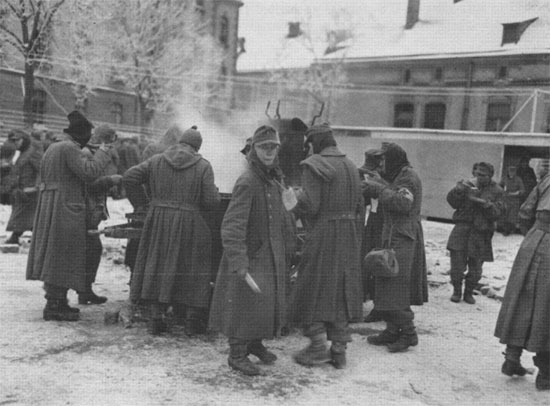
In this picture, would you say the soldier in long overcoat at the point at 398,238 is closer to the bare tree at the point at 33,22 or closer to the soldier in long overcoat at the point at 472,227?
the soldier in long overcoat at the point at 472,227

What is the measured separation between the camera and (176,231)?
18.5 ft

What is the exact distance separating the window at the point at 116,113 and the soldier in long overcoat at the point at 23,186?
950 inches

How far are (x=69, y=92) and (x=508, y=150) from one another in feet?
74.5

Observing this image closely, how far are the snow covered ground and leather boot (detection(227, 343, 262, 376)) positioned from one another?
65 mm

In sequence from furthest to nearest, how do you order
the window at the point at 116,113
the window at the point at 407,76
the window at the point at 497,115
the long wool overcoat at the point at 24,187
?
the window at the point at 116,113 < the window at the point at 407,76 < the window at the point at 497,115 < the long wool overcoat at the point at 24,187

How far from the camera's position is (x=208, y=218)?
598 centimetres

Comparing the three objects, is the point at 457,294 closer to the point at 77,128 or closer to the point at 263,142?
the point at 263,142

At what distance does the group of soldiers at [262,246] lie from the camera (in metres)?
4.85

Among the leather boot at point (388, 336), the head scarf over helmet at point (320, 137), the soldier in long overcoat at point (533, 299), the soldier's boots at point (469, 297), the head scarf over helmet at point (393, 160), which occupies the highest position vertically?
the head scarf over helmet at point (320, 137)

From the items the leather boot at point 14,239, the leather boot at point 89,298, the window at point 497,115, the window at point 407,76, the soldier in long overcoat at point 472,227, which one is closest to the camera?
the leather boot at point 89,298

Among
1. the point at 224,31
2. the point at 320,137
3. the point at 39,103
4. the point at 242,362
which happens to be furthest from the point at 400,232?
the point at 224,31

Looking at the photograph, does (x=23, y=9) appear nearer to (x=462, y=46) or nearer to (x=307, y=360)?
(x=307, y=360)

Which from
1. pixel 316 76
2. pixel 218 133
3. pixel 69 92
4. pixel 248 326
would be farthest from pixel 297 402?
pixel 316 76

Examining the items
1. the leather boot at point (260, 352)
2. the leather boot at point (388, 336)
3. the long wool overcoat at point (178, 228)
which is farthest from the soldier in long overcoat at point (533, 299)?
the long wool overcoat at point (178, 228)
